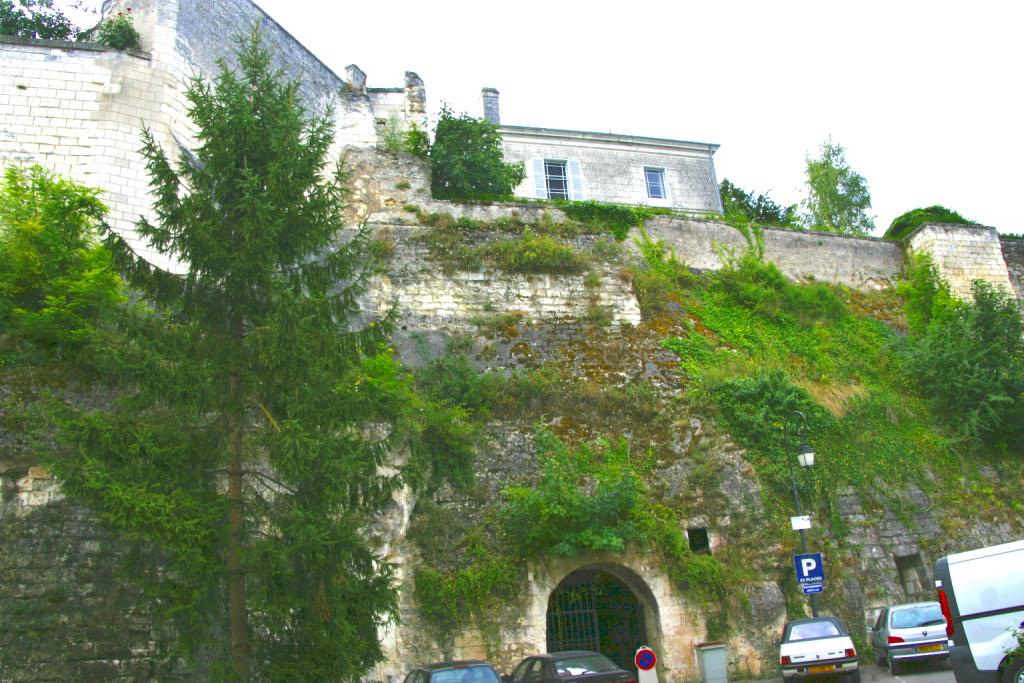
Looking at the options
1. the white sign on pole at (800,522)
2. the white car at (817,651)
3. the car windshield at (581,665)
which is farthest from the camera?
the white sign on pole at (800,522)

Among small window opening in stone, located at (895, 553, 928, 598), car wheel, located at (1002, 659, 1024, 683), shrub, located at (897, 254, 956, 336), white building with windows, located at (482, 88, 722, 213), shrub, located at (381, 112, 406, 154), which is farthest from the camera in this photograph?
white building with windows, located at (482, 88, 722, 213)

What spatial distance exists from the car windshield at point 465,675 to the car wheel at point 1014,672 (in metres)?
5.33

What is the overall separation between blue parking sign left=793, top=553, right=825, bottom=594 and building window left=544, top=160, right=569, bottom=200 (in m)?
14.6

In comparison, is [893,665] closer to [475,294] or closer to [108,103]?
[475,294]

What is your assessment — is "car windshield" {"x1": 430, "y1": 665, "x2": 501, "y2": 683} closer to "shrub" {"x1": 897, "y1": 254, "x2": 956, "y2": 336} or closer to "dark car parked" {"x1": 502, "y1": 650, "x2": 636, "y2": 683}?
"dark car parked" {"x1": 502, "y1": 650, "x2": 636, "y2": 683}

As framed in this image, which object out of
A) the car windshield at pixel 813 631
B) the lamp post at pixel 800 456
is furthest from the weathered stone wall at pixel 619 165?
the car windshield at pixel 813 631

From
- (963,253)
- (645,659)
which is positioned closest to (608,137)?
(963,253)

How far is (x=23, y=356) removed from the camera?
38.5 ft

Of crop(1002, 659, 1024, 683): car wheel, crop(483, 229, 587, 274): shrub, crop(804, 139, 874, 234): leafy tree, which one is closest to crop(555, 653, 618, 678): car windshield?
crop(1002, 659, 1024, 683): car wheel

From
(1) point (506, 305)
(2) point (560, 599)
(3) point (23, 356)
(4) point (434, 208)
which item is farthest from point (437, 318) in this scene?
(3) point (23, 356)

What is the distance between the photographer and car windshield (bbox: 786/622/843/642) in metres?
12.1

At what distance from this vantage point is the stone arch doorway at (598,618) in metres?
13.6

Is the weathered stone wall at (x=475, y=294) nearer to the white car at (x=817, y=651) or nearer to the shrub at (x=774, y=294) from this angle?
the shrub at (x=774, y=294)

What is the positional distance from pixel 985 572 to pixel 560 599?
6.80 metres
